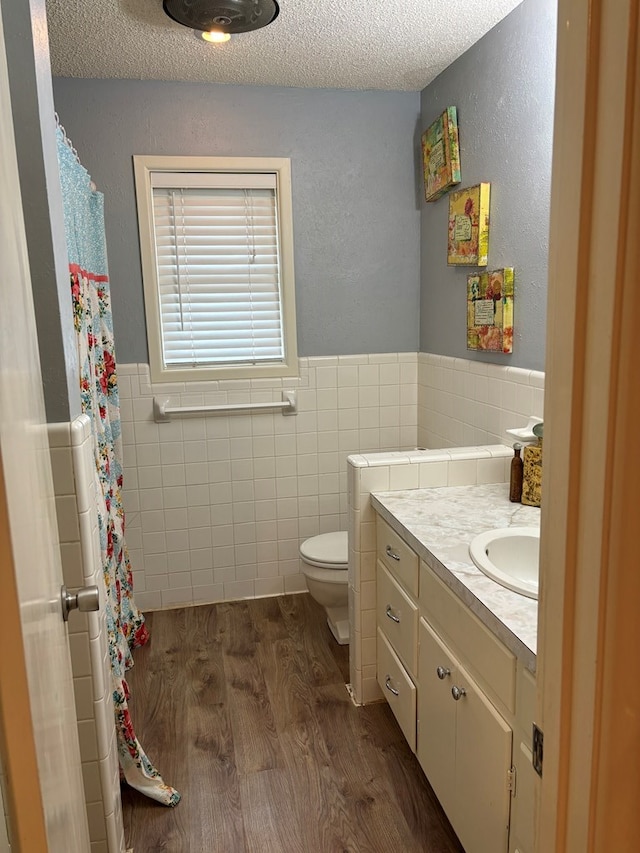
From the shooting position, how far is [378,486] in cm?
207

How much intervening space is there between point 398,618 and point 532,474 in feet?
2.03

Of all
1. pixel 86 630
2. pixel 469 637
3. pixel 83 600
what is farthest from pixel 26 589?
pixel 469 637

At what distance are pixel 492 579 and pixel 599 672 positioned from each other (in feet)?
2.81

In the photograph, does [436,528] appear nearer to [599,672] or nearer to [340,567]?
[340,567]

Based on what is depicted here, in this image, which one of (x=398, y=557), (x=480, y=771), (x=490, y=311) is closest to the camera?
(x=480, y=771)

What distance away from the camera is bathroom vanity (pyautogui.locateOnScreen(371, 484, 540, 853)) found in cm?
121

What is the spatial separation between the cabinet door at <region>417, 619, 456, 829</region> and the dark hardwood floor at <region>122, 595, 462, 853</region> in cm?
21

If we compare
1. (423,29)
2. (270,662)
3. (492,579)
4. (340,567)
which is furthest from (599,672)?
(423,29)

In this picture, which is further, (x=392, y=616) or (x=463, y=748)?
(x=392, y=616)

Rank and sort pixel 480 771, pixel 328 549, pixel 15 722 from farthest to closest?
pixel 328 549
pixel 480 771
pixel 15 722

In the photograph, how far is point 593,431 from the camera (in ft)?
1.79

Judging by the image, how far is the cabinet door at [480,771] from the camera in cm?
125

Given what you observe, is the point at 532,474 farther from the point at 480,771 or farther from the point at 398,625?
the point at 480,771

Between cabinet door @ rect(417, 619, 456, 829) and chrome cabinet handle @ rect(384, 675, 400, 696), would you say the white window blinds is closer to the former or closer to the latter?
chrome cabinet handle @ rect(384, 675, 400, 696)
